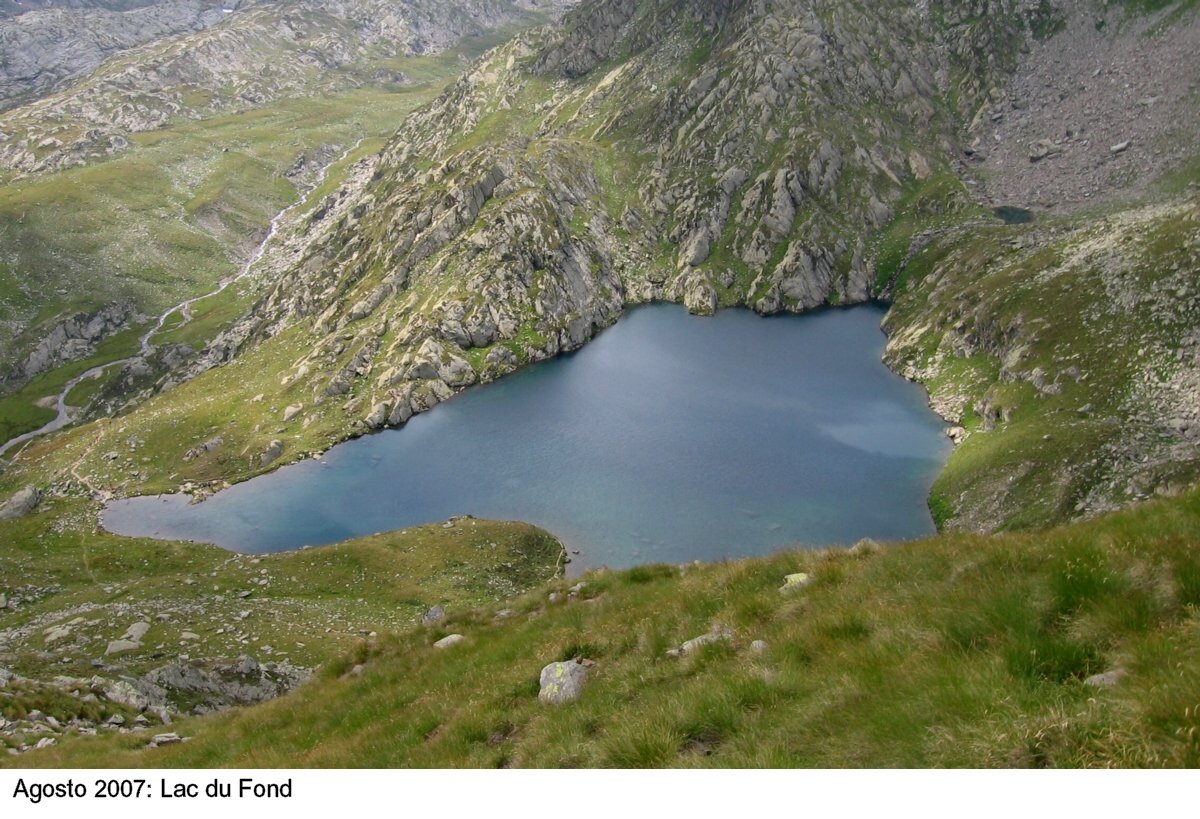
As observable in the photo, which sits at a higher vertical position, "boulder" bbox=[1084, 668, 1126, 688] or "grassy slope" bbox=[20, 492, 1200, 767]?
"boulder" bbox=[1084, 668, 1126, 688]

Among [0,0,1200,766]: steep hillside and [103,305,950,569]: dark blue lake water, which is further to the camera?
[103,305,950,569]: dark blue lake water

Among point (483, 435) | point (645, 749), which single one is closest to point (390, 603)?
point (483, 435)

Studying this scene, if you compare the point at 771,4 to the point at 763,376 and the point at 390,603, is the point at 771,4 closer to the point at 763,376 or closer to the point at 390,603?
the point at 763,376

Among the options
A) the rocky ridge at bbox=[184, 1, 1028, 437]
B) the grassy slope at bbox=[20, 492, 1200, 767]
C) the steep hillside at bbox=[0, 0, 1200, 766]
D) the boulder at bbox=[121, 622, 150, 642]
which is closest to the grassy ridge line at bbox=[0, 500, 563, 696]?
the steep hillside at bbox=[0, 0, 1200, 766]

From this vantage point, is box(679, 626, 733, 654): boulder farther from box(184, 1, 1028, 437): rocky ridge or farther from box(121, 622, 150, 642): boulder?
box(184, 1, 1028, 437): rocky ridge

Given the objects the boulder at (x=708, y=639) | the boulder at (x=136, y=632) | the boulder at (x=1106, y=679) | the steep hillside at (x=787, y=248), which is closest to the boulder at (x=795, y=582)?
the boulder at (x=708, y=639)
